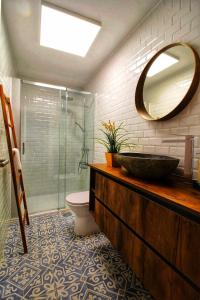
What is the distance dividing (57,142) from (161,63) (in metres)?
2.05

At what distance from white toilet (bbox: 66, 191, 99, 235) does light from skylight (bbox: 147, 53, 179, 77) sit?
1553 mm

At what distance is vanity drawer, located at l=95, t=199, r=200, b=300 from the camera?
2.18 feet

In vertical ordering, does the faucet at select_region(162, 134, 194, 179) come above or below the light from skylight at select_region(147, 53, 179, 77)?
below

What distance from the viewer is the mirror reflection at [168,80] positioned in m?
1.13

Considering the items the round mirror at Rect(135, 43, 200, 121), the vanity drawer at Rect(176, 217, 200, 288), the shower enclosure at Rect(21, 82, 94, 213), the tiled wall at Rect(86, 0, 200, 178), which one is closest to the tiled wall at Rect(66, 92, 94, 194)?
the shower enclosure at Rect(21, 82, 94, 213)

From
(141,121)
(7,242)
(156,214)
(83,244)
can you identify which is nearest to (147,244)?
(156,214)

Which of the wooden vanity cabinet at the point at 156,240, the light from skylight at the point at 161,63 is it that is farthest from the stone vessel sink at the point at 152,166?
the light from skylight at the point at 161,63

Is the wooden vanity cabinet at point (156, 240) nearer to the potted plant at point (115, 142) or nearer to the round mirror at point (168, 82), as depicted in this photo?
the potted plant at point (115, 142)

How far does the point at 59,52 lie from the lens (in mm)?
2088

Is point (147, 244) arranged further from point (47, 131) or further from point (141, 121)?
point (47, 131)

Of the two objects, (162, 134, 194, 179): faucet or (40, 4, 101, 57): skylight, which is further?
(40, 4, 101, 57): skylight

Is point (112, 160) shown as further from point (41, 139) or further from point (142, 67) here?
point (41, 139)

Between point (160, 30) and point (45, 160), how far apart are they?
8.06 feet

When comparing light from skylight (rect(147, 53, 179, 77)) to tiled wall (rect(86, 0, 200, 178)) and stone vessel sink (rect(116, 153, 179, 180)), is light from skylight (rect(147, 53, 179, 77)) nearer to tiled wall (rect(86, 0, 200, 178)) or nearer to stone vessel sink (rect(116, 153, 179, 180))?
tiled wall (rect(86, 0, 200, 178))
